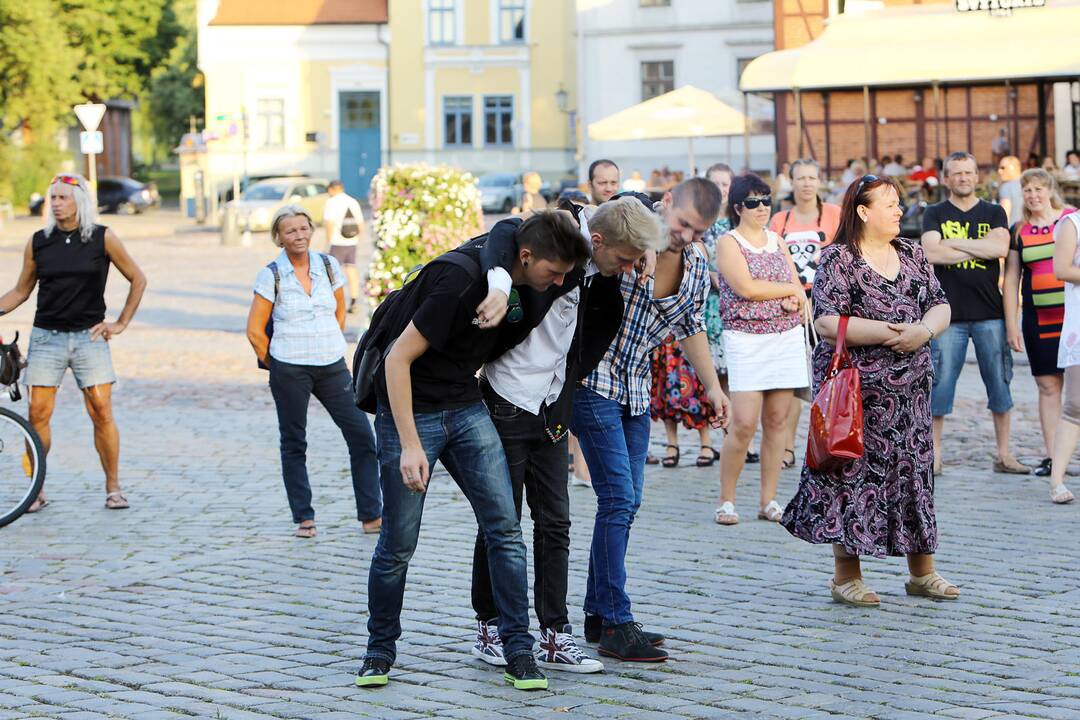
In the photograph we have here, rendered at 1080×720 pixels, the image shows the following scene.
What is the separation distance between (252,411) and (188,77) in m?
63.2

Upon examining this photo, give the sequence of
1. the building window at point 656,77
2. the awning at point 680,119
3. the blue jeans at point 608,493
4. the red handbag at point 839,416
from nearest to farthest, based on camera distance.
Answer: the blue jeans at point 608,493 < the red handbag at point 839,416 < the awning at point 680,119 < the building window at point 656,77

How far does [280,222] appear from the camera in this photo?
28.7 feet

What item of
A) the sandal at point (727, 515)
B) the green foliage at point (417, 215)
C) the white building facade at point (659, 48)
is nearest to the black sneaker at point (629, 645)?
the sandal at point (727, 515)

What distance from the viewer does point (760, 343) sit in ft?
28.7

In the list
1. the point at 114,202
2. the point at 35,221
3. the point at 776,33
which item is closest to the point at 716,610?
the point at 776,33

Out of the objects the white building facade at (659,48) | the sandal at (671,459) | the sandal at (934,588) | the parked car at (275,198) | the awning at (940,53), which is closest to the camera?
the sandal at (934,588)

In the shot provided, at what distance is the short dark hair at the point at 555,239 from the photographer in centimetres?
527

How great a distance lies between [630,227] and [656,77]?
49233 mm

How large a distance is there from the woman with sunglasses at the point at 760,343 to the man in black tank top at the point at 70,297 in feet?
11.4

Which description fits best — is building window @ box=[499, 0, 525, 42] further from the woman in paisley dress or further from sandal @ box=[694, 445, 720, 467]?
the woman in paisley dress

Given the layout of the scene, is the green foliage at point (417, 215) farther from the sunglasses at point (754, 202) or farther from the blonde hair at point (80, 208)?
the sunglasses at point (754, 202)

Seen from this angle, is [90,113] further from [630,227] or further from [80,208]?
[630,227]

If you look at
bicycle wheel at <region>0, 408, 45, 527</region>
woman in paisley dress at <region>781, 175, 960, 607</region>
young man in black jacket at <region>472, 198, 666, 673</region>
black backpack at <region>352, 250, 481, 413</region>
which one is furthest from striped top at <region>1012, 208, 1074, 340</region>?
bicycle wheel at <region>0, 408, 45, 527</region>

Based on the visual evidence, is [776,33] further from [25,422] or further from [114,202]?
[25,422]
